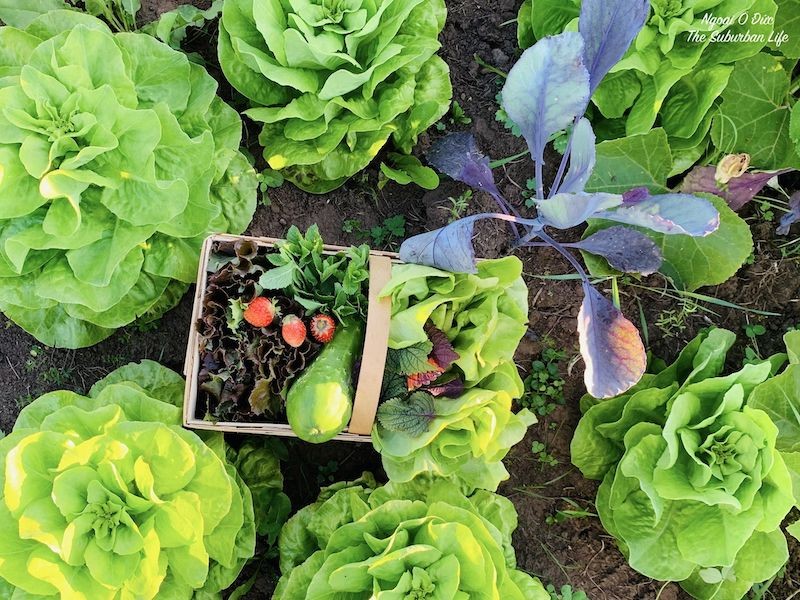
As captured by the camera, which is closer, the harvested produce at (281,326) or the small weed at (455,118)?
the harvested produce at (281,326)

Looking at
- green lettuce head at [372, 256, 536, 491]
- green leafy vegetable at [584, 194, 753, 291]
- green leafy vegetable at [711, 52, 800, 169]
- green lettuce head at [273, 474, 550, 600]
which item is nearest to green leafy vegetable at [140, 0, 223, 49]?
green lettuce head at [372, 256, 536, 491]

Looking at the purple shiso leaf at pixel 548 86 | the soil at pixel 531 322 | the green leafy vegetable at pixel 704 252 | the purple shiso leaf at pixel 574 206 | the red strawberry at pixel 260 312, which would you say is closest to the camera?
the purple shiso leaf at pixel 574 206

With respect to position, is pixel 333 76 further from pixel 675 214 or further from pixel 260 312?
pixel 675 214

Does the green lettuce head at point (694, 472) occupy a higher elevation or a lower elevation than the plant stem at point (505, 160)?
lower

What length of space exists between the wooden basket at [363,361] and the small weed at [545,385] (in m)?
0.55

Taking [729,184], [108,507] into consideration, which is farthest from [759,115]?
[108,507]

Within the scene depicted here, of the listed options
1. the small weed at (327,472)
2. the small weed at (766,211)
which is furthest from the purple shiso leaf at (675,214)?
the small weed at (327,472)

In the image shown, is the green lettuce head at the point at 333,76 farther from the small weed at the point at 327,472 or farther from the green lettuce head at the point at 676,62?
the small weed at the point at 327,472

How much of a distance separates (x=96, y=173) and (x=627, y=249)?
112 cm

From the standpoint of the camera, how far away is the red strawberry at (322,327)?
1431 millimetres

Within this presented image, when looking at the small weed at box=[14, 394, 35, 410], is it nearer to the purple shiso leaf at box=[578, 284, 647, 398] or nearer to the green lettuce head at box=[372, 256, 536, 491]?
the green lettuce head at box=[372, 256, 536, 491]

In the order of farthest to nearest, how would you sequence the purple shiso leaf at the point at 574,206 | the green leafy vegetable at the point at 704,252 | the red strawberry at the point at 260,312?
the green leafy vegetable at the point at 704,252
the red strawberry at the point at 260,312
the purple shiso leaf at the point at 574,206

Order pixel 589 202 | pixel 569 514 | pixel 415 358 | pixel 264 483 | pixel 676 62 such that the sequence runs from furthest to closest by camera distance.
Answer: pixel 569 514 < pixel 264 483 < pixel 676 62 < pixel 415 358 < pixel 589 202

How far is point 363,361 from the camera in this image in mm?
1356
